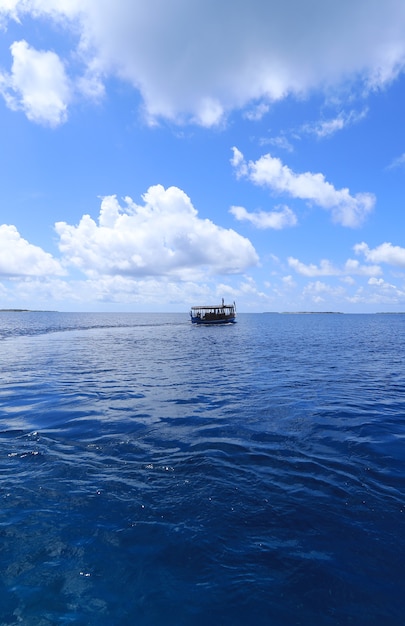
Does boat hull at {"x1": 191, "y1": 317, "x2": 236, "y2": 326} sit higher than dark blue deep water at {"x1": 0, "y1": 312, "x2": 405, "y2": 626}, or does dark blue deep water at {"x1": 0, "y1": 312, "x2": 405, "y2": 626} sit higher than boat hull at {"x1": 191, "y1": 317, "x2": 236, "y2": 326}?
boat hull at {"x1": 191, "y1": 317, "x2": 236, "y2": 326}

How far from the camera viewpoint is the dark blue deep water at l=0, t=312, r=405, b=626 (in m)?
4.76

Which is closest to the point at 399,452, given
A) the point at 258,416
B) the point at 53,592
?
the point at 258,416

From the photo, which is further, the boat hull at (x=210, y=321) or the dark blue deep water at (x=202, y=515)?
the boat hull at (x=210, y=321)

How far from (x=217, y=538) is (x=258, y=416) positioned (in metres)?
8.06

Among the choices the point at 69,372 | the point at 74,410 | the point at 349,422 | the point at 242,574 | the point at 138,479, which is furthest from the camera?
the point at 69,372

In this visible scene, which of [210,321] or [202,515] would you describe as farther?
[210,321]

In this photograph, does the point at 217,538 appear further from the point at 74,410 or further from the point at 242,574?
the point at 74,410

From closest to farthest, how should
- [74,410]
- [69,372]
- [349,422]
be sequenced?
[349,422], [74,410], [69,372]

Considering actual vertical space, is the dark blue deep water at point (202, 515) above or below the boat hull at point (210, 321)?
below

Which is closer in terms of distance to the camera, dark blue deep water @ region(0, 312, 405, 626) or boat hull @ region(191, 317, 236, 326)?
dark blue deep water @ region(0, 312, 405, 626)

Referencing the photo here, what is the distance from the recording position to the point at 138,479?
8.27 metres

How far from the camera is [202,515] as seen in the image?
681cm

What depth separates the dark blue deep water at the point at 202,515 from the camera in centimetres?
476

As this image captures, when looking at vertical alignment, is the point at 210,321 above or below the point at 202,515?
above
